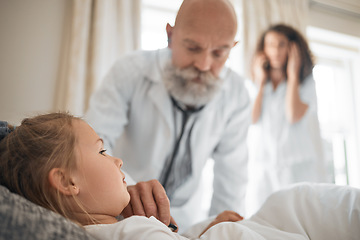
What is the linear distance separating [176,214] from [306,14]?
2174 millimetres

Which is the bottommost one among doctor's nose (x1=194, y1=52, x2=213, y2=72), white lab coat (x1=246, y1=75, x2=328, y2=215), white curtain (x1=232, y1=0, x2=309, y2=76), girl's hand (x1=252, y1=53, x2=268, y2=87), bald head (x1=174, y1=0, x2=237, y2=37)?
white lab coat (x1=246, y1=75, x2=328, y2=215)

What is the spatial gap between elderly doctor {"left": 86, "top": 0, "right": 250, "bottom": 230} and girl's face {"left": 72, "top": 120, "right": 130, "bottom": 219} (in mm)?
522

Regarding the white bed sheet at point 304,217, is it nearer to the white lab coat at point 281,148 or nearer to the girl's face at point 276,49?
the white lab coat at point 281,148

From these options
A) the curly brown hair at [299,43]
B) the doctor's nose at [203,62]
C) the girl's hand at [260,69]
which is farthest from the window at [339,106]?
the doctor's nose at [203,62]

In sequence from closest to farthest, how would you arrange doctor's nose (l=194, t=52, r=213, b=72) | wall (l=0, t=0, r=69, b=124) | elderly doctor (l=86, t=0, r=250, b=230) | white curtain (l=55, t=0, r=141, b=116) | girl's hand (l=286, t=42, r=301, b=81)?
1. doctor's nose (l=194, t=52, r=213, b=72)
2. elderly doctor (l=86, t=0, r=250, b=230)
3. wall (l=0, t=0, r=69, b=124)
4. white curtain (l=55, t=0, r=141, b=116)
5. girl's hand (l=286, t=42, r=301, b=81)

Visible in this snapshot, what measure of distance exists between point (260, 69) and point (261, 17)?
48cm

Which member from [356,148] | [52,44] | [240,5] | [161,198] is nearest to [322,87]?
[356,148]

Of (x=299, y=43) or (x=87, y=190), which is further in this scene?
(x=299, y=43)

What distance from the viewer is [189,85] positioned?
45.8 inches

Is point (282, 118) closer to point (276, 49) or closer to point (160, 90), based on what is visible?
point (276, 49)

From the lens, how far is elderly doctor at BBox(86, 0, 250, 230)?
4.02 ft

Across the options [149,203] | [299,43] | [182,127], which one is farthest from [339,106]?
[149,203]

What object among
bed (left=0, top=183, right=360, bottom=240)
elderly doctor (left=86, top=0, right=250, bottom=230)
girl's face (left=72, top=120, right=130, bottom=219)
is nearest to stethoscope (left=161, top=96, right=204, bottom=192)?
elderly doctor (left=86, top=0, right=250, bottom=230)

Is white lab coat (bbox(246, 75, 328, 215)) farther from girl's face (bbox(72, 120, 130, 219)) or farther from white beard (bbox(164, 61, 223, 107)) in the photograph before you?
girl's face (bbox(72, 120, 130, 219))
